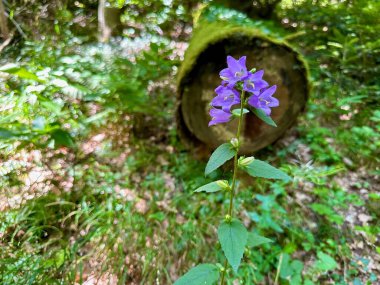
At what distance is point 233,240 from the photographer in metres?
1.14

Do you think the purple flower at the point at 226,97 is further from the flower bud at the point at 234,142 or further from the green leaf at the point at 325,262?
the green leaf at the point at 325,262

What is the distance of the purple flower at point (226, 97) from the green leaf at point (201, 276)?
2.14 feet

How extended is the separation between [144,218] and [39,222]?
0.76 m

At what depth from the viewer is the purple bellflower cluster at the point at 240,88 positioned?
1.09 m

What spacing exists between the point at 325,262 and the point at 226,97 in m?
1.65

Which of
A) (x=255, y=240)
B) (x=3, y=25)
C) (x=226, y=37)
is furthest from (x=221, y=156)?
(x=3, y=25)

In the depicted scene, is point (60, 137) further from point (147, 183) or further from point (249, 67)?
point (249, 67)

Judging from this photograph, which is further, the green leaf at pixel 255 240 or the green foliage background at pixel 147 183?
the green foliage background at pixel 147 183

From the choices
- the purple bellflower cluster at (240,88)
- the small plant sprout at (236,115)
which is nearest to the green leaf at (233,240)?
the small plant sprout at (236,115)

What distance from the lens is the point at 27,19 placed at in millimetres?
4188

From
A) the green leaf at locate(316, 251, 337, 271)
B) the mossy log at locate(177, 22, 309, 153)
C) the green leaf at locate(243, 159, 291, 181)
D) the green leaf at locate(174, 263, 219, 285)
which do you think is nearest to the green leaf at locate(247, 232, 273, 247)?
the green leaf at locate(174, 263, 219, 285)

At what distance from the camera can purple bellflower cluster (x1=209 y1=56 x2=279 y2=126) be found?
3.57ft

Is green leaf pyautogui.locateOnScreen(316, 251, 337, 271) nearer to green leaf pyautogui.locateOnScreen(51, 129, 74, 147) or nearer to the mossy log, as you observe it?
the mossy log

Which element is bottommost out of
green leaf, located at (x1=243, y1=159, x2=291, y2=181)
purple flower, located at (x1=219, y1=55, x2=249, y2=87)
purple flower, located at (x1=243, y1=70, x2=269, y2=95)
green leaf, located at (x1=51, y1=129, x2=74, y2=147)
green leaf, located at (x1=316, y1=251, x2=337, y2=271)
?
green leaf, located at (x1=316, y1=251, x2=337, y2=271)
